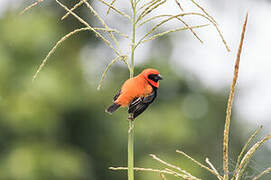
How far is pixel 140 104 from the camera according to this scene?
130 centimetres

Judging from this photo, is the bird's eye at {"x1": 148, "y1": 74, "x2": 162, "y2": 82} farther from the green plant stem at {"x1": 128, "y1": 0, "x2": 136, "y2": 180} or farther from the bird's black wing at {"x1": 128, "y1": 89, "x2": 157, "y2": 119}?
the green plant stem at {"x1": 128, "y1": 0, "x2": 136, "y2": 180}

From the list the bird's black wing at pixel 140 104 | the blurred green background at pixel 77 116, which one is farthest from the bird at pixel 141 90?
the blurred green background at pixel 77 116

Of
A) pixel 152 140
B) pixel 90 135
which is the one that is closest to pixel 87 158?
pixel 90 135

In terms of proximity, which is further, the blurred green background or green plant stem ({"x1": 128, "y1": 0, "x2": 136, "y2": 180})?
the blurred green background

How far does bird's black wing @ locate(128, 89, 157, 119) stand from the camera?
1.25m

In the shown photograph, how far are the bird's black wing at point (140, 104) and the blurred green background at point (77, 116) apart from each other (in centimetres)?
478

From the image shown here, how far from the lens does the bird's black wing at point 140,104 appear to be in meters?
1.25

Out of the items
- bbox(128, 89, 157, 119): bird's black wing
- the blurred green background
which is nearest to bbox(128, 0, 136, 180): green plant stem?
bbox(128, 89, 157, 119): bird's black wing

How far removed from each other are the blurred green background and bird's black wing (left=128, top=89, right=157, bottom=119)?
188 inches

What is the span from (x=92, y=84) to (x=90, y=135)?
2.84 ft

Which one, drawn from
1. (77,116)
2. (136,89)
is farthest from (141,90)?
(77,116)

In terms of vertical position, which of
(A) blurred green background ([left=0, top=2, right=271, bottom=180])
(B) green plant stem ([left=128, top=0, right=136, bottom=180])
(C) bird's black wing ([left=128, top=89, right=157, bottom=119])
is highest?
(A) blurred green background ([left=0, top=2, right=271, bottom=180])

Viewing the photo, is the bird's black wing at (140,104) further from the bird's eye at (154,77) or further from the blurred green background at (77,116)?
the blurred green background at (77,116)

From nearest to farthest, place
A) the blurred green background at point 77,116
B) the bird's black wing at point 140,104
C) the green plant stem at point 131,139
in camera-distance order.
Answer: the green plant stem at point 131,139 → the bird's black wing at point 140,104 → the blurred green background at point 77,116
